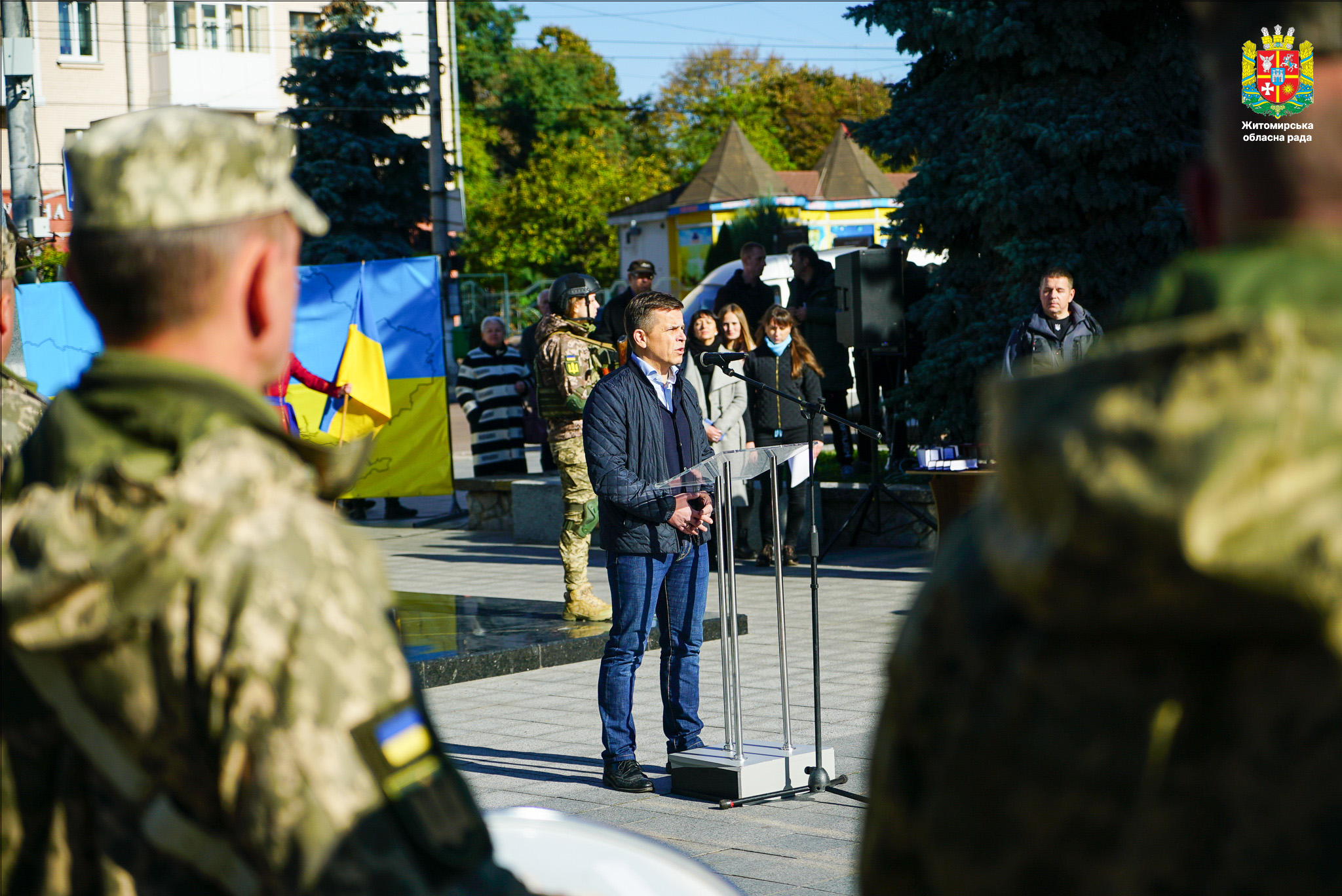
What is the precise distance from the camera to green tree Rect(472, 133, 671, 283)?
5694cm

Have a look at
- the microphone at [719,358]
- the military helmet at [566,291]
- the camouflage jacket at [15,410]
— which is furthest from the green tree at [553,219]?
the camouflage jacket at [15,410]

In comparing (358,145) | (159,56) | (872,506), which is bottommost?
(872,506)

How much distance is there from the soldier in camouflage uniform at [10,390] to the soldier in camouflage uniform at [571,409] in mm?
6667

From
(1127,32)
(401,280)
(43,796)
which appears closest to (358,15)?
(401,280)

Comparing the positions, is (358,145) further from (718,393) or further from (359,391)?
(718,393)

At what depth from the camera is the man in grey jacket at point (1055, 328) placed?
10172 mm

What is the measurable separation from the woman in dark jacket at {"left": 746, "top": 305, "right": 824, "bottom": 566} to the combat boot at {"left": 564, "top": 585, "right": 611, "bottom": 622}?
8.64 feet

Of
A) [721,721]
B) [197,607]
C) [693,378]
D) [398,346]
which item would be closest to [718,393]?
[693,378]

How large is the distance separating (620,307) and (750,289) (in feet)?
6.46

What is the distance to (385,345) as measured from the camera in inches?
620

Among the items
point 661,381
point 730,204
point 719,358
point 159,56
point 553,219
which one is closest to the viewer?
point 661,381

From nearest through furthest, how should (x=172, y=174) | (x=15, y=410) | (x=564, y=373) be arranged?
(x=172, y=174) → (x=15, y=410) → (x=564, y=373)

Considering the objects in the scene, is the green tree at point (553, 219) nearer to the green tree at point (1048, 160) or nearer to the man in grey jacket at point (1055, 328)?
the green tree at point (1048, 160)

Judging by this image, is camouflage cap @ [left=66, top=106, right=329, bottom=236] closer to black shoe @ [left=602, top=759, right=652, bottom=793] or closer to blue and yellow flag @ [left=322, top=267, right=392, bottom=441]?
black shoe @ [left=602, top=759, right=652, bottom=793]
